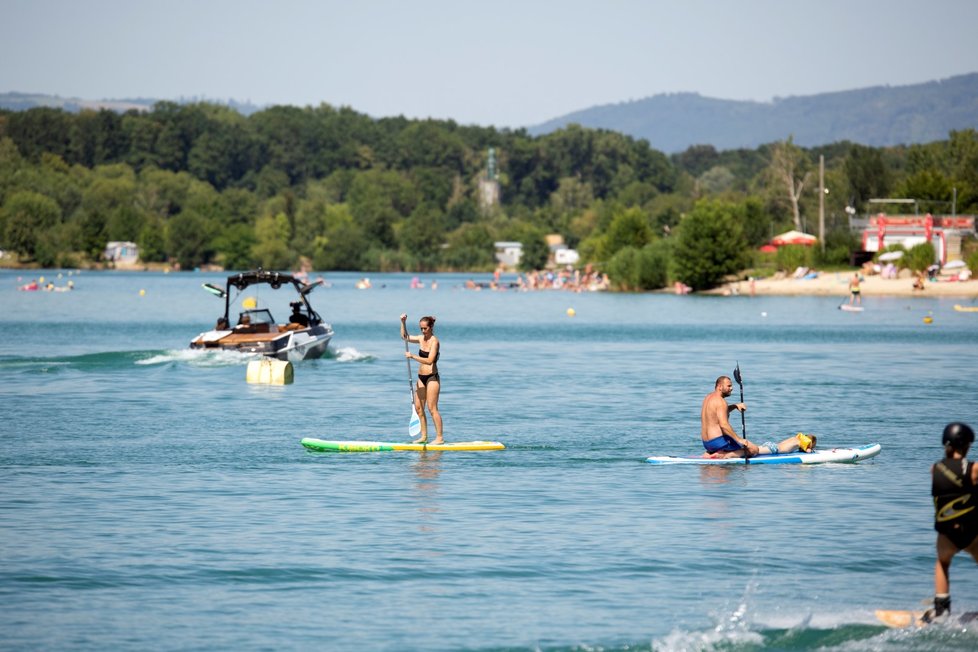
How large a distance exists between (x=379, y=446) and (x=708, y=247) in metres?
93.9

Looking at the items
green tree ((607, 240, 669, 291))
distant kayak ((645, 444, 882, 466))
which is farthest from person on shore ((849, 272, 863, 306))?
distant kayak ((645, 444, 882, 466))

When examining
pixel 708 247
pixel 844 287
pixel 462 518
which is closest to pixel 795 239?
pixel 708 247

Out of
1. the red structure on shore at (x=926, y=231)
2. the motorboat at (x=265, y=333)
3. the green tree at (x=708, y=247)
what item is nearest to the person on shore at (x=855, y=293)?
the red structure on shore at (x=926, y=231)

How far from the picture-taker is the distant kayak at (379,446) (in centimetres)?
2703

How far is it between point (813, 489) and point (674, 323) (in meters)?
57.7

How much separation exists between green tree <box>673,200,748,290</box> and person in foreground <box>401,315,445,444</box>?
90.1 metres

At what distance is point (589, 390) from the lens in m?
42.1

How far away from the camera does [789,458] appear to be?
25469 mm

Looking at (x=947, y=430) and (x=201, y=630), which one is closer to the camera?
(x=947, y=430)

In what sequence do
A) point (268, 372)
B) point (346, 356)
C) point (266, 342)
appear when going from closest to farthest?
point (268, 372) < point (266, 342) < point (346, 356)

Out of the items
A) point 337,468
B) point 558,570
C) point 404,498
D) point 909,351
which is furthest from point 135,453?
point 909,351

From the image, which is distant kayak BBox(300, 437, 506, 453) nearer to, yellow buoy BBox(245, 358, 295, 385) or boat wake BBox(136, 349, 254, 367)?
yellow buoy BBox(245, 358, 295, 385)

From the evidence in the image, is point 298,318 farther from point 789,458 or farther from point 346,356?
point 789,458

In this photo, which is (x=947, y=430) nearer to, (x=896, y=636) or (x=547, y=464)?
(x=896, y=636)
